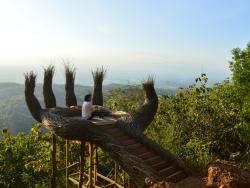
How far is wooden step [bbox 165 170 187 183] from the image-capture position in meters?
10.6

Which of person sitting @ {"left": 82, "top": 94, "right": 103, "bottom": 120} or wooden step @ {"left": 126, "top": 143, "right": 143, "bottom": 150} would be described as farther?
person sitting @ {"left": 82, "top": 94, "right": 103, "bottom": 120}

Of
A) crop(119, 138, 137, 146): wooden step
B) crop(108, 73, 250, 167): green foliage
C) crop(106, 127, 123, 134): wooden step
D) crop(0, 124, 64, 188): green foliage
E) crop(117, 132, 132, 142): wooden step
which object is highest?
crop(106, 127, 123, 134): wooden step

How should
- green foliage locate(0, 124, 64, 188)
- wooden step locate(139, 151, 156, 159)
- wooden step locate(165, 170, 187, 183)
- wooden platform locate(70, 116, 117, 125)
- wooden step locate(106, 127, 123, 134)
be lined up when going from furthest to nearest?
green foliage locate(0, 124, 64, 188) < wooden platform locate(70, 116, 117, 125) < wooden step locate(106, 127, 123, 134) < wooden step locate(139, 151, 156, 159) < wooden step locate(165, 170, 187, 183)

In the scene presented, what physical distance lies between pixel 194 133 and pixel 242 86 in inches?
237

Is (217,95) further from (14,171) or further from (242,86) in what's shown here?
(14,171)

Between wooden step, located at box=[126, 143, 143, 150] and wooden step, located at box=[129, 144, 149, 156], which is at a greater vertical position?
wooden step, located at box=[126, 143, 143, 150]

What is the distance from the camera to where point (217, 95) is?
25.7 m

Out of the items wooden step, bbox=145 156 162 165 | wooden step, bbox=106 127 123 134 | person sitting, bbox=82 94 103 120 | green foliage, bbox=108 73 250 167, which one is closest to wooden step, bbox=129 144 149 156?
wooden step, bbox=145 156 162 165

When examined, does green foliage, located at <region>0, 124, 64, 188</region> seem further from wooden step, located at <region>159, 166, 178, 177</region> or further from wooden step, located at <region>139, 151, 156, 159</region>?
wooden step, located at <region>159, 166, 178, 177</region>

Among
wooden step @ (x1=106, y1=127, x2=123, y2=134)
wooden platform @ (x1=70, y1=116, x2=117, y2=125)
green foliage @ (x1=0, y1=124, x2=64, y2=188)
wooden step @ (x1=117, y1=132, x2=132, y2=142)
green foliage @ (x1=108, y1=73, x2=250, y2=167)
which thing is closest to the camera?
wooden step @ (x1=117, y1=132, x2=132, y2=142)

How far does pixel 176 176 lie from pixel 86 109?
461cm

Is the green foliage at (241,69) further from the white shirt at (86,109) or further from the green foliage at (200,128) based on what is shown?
the white shirt at (86,109)

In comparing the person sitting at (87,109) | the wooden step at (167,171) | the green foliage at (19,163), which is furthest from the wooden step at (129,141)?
the green foliage at (19,163)

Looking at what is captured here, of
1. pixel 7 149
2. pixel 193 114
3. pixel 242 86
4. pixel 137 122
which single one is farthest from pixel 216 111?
pixel 7 149
